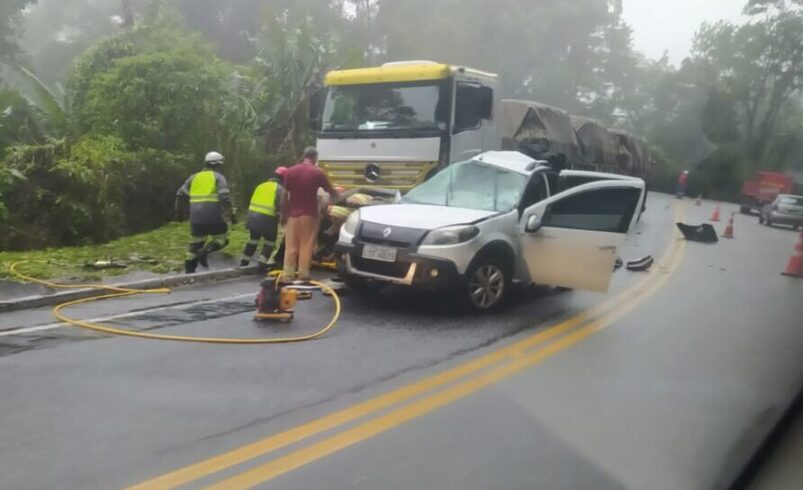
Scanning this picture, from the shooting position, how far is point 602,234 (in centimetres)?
744

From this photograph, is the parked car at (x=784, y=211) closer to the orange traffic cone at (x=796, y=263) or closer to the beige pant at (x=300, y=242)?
the orange traffic cone at (x=796, y=263)

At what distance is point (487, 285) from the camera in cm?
763

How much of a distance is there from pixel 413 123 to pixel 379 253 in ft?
11.5

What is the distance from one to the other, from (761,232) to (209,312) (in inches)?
202

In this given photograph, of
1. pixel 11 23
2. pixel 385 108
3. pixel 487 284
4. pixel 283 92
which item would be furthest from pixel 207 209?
pixel 11 23

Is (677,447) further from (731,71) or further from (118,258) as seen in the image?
(118,258)

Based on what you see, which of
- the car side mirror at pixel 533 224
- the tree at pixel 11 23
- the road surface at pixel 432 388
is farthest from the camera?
the tree at pixel 11 23

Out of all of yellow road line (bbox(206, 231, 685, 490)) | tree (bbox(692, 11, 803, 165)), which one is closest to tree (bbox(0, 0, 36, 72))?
yellow road line (bbox(206, 231, 685, 490))

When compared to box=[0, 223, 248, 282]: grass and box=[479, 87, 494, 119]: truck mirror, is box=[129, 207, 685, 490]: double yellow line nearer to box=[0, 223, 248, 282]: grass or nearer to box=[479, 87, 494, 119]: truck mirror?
box=[479, 87, 494, 119]: truck mirror

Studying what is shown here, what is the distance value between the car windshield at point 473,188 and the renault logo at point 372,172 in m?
1.64

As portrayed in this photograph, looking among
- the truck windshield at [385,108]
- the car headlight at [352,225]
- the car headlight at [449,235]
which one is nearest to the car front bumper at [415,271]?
the car headlight at [449,235]

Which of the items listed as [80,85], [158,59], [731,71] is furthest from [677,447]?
[80,85]

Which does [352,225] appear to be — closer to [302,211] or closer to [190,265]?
[302,211]

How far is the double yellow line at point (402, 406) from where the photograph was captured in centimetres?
366
